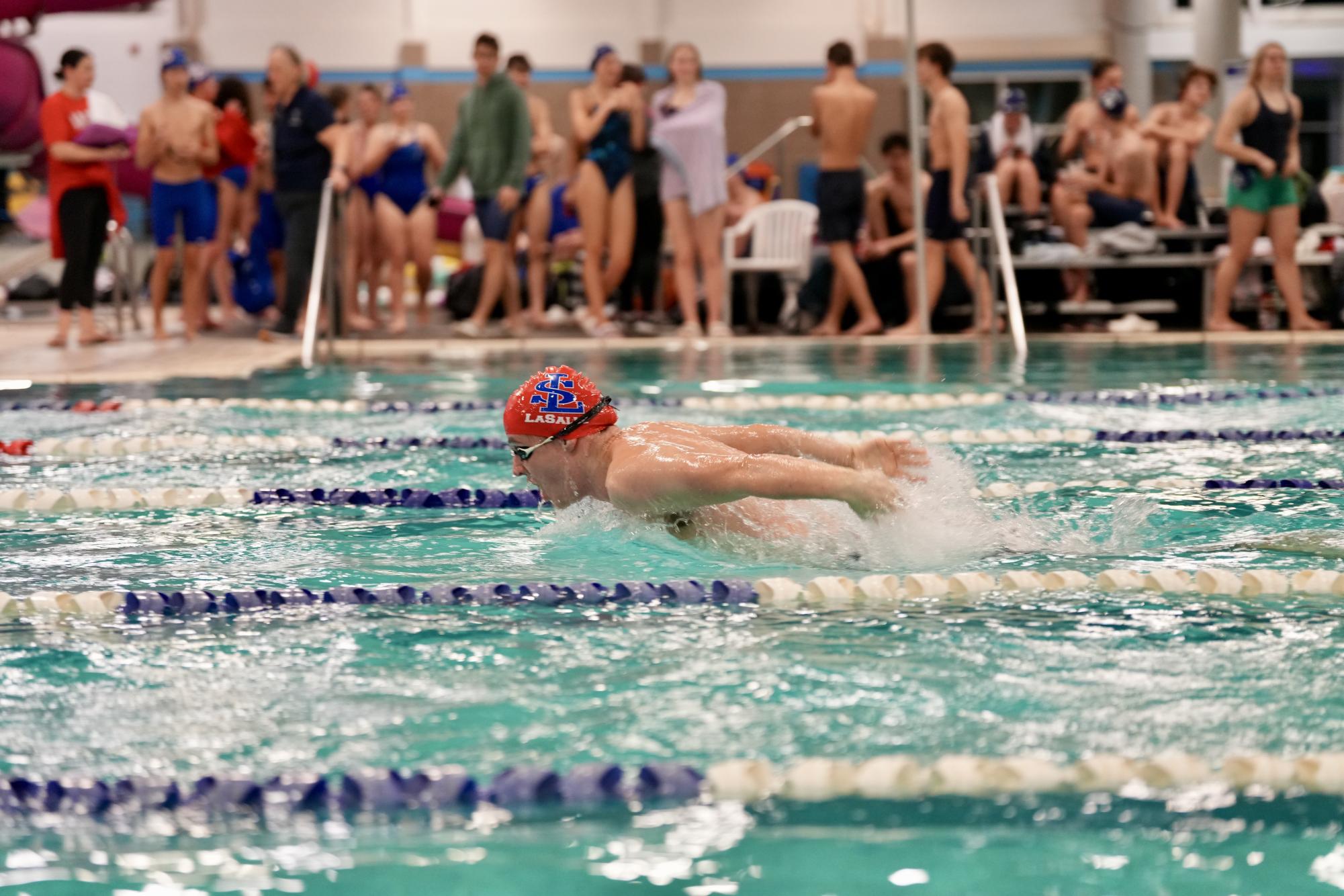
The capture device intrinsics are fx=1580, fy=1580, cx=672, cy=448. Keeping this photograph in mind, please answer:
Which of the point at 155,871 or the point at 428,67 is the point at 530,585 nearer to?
the point at 155,871

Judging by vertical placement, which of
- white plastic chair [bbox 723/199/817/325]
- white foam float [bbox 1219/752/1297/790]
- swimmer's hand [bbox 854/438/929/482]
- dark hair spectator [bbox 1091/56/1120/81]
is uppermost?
dark hair spectator [bbox 1091/56/1120/81]

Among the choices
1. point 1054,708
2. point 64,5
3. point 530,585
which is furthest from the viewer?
point 64,5

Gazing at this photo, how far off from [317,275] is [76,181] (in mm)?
1630

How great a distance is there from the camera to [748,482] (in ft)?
11.9

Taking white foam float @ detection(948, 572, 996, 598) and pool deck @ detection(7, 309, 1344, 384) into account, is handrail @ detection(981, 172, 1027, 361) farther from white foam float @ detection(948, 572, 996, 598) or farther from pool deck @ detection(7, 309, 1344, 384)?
white foam float @ detection(948, 572, 996, 598)

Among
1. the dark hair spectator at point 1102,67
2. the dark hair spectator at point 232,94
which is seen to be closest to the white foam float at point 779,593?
the dark hair spectator at point 1102,67

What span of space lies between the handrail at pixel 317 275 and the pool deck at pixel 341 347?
0.75 ft

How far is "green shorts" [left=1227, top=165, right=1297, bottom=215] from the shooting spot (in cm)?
992

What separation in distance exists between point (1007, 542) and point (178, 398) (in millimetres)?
4853

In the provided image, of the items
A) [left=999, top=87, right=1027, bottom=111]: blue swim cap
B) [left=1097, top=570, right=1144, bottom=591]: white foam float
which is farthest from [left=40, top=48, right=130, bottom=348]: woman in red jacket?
[left=1097, top=570, right=1144, bottom=591]: white foam float

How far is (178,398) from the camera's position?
7711 mm

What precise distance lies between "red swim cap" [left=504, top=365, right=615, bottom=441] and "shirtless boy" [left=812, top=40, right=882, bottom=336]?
685cm

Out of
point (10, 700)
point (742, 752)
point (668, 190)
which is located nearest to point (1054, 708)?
point (742, 752)

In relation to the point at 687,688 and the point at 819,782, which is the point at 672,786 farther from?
the point at 687,688
